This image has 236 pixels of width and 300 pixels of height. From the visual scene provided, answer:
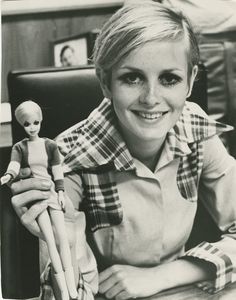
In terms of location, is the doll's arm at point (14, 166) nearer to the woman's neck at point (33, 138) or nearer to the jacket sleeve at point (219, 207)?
the woman's neck at point (33, 138)

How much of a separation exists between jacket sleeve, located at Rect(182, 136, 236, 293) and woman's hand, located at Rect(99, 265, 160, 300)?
0.08m

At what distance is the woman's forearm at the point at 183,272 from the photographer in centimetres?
83

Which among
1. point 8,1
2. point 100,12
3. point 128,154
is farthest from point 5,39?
point 128,154

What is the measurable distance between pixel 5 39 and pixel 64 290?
45 centimetres

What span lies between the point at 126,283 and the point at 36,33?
47 centimetres

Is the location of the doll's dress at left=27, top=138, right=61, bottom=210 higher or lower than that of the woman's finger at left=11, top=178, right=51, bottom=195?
higher

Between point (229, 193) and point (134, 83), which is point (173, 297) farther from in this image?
point (134, 83)

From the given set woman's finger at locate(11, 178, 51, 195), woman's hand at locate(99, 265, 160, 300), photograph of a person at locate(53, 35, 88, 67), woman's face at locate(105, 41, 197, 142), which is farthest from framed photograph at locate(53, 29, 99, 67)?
woman's hand at locate(99, 265, 160, 300)

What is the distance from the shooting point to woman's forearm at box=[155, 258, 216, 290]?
83 cm

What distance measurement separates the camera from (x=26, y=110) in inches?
31.7

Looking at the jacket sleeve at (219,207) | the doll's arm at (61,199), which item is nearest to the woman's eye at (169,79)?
the jacket sleeve at (219,207)

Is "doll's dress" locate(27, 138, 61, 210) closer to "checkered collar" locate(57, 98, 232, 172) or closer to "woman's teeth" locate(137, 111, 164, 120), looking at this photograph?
"checkered collar" locate(57, 98, 232, 172)

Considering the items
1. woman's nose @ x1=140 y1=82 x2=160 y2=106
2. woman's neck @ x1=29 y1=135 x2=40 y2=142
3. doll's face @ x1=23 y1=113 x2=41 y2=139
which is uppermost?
woman's nose @ x1=140 y1=82 x2=160 y2=106

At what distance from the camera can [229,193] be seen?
0.85 meters
